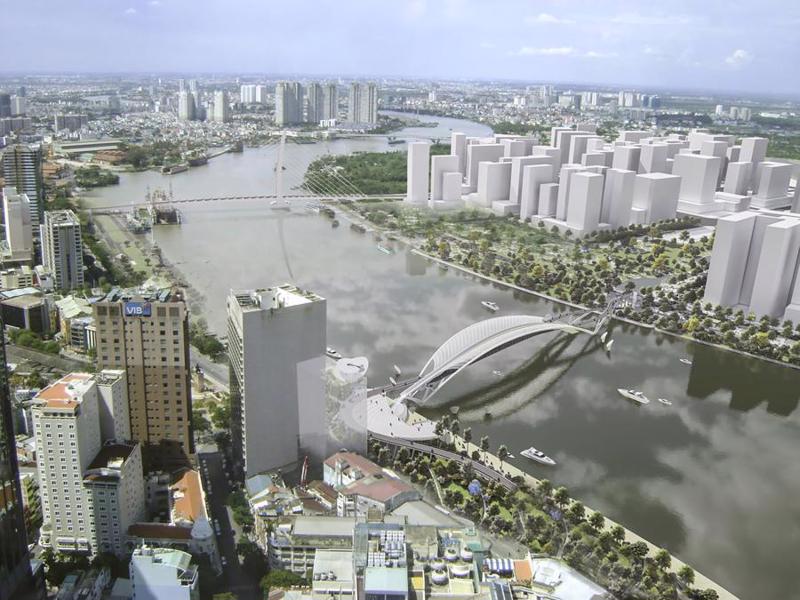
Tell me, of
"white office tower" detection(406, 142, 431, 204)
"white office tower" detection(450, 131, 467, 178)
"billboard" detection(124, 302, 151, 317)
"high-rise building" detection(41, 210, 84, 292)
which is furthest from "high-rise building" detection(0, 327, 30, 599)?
"white office tower" detection(450, 131, 467, 178)

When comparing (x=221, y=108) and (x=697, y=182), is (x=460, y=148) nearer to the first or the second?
(x=697, y=182)

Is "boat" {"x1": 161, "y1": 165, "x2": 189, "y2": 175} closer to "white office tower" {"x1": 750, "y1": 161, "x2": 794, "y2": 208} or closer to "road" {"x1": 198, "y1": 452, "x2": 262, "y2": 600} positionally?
"white office tower" {"x1": 750, "y1": 161, "x2": 794, "y2": 208}

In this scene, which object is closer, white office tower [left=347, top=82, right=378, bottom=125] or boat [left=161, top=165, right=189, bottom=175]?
boat [left=161, top=165, right=189, bottom=175]

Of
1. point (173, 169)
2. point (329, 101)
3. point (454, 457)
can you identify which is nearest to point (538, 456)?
point (454, 457)

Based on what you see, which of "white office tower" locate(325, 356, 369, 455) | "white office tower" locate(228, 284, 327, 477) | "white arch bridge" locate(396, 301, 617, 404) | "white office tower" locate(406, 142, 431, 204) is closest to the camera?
A: "white office tower" locate(228, 284, 327, 477)

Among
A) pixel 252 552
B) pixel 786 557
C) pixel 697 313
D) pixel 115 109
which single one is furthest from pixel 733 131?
pixel 252 552

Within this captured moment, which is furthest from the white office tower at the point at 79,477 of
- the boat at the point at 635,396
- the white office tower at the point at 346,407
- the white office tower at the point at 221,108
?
the white office tower at the point at 221,108

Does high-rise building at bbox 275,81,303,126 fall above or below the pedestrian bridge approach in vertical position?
above

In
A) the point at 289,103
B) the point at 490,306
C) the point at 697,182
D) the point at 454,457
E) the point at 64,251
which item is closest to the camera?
the point at 454,457
